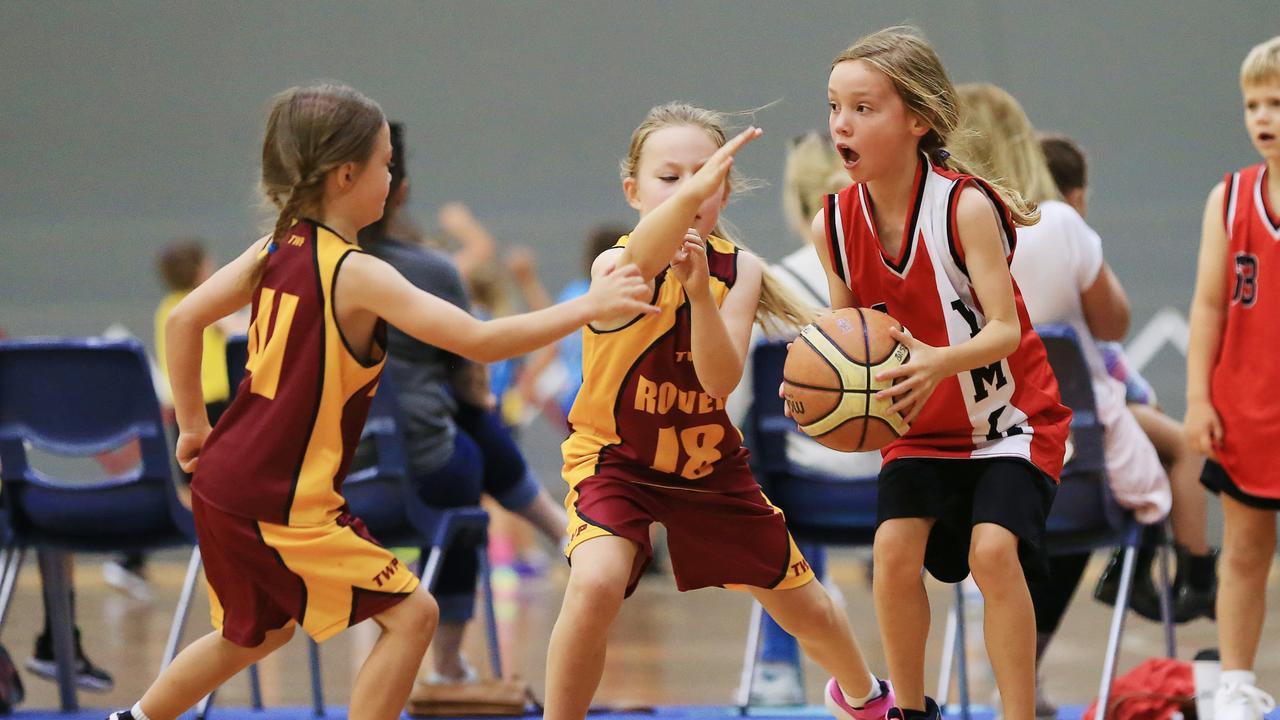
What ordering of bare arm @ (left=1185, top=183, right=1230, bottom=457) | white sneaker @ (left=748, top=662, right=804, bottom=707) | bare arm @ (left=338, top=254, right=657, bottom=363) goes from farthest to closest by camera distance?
white sneaker @ (left=748, top=662, right=804, bottom=707) < bare arm @ (left=1185, top=183, right=1230, bottom=457) < bare arm @ (left=338, top=254, right=657, bottom=363)

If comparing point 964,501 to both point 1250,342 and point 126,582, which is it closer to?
point 1250,342

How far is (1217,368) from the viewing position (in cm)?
396

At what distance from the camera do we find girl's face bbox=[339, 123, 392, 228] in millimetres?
3131

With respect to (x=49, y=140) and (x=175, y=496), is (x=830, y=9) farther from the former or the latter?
(x=175, y=496)

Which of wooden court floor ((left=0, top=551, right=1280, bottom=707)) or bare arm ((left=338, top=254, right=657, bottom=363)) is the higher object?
bare arm ((left=338, top=254, right=657, bottom=363))

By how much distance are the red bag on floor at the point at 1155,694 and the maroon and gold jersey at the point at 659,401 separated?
149 centimetres

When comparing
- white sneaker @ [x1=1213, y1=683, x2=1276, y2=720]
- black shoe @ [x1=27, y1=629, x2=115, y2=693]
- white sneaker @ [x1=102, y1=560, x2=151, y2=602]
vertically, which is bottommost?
white sneaker @ [x1=102, y1=560, x2=151, y2=602]

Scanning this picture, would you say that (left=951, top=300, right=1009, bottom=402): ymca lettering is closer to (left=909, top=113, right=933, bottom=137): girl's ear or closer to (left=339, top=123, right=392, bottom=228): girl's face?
(left=909, top=113, right=933, bottom=137): girl's ear

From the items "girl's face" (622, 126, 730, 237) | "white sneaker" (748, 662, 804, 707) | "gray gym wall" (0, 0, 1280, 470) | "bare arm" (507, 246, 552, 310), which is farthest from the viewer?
"gray gym wall" (0, 0, 1280, 470)

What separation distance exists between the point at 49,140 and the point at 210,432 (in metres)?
9.33

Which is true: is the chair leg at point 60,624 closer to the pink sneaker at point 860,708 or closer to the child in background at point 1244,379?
the pink sneaker at point 860,708

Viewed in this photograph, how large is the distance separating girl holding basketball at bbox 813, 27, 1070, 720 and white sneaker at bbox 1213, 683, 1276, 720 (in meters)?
0.91

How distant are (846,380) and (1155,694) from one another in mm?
1701

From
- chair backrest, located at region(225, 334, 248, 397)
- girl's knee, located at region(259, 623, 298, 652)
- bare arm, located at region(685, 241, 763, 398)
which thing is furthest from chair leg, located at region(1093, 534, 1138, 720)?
chair backrest, located at region(225, 334, 248, 397)
